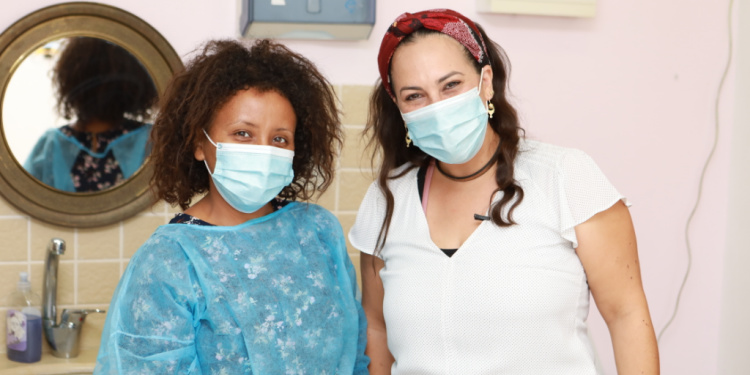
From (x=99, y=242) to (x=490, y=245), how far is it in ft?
3.94

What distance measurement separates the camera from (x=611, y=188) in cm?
141

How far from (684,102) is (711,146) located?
0.56ft

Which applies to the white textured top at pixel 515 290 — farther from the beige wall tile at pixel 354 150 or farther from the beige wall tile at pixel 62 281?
the beige wall tile at pixel 62 281

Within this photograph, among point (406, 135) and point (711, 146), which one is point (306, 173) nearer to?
point (406, 135)

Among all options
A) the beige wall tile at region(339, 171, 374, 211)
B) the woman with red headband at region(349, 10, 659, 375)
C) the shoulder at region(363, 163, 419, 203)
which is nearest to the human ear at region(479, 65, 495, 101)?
the woman with red headband at region(349, 10, 659, 375)

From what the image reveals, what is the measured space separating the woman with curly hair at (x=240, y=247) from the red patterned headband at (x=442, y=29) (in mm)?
201

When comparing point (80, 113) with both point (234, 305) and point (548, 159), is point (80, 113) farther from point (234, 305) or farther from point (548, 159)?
point (548, 159)

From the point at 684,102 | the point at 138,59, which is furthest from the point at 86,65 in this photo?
the point at 684,102

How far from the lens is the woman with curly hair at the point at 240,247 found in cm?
128

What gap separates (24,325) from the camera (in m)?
1.99

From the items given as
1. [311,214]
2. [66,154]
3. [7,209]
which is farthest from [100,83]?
[311,214]

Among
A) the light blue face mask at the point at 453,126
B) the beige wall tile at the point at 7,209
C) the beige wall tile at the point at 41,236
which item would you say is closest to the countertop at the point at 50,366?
the beige wall tile at the point at 41,236

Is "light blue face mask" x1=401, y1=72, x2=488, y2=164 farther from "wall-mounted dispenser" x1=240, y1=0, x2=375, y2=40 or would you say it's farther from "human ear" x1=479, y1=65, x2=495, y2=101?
"wall-mounted dispenser" x1=240, y1=0, x2=375, y2=40

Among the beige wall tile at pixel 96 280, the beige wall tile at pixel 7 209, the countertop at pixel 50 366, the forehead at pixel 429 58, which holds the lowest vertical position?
the countertop at pixel 50 366
